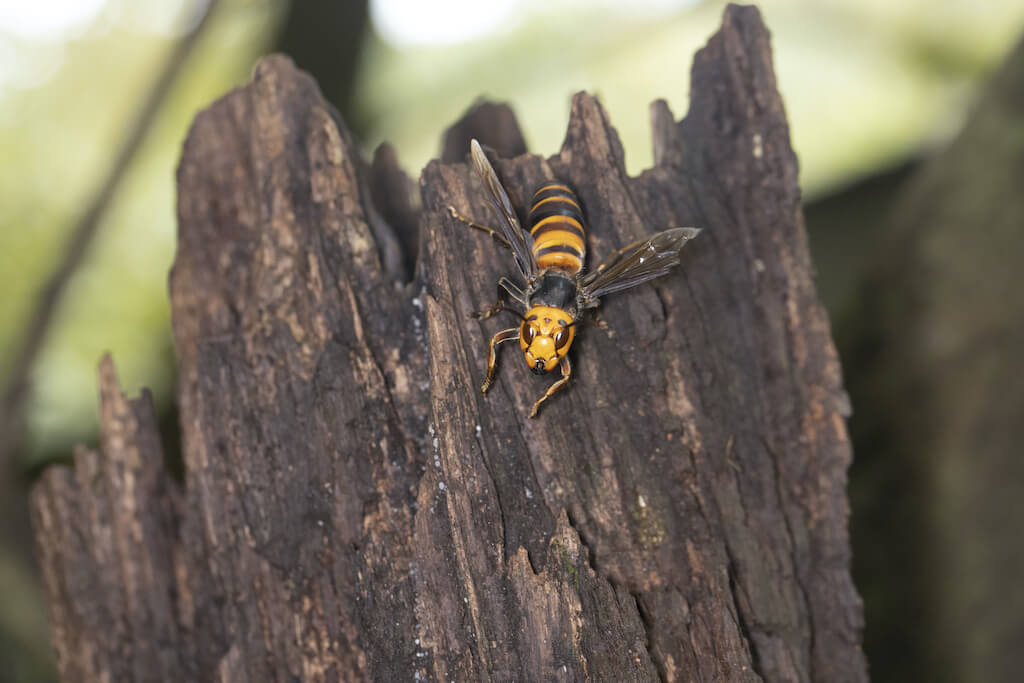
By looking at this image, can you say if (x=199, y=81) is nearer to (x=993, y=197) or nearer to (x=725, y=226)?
(x=725, y=226)

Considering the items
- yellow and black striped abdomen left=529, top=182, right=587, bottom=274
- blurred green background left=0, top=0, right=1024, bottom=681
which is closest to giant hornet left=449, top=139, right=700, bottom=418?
yellow and black striped abdomen left=529, top=182, right=587, bottom=274

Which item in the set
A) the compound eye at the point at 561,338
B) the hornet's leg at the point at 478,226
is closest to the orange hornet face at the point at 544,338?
the compound eye at the point at 561,338

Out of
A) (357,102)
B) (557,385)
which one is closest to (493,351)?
(557,385)

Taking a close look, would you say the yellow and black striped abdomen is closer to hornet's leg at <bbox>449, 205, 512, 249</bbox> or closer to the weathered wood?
hornet's leg at <bbox>449, 205, 512, 249</bbox>

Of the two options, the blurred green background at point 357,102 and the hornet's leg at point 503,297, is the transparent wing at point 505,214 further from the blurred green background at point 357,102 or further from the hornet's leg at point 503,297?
the blurred green background at point 357,102

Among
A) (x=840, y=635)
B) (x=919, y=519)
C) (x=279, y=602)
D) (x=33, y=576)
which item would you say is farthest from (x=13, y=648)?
(x=919, y=519)

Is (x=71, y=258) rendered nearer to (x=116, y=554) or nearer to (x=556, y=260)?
(x=116, y=554)
